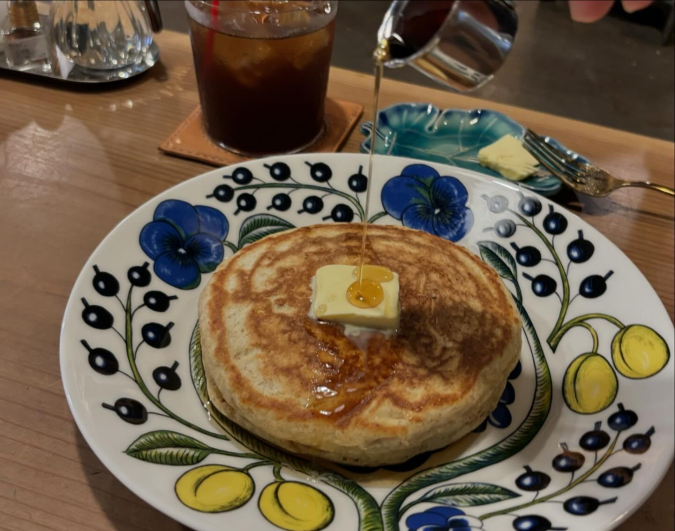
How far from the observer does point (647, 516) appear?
903 mm

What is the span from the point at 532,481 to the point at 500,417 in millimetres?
143

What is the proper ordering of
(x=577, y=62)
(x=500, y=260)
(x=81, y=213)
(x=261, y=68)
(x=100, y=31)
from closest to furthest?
(x=500, y=260), (x=81, y=213), (x=261, y=68), (x=100, y=31), (x=577, y=62)

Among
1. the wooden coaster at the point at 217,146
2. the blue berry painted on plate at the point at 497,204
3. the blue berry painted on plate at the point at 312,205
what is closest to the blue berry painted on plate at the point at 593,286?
the blue berry painted on plate at the point at 497,204

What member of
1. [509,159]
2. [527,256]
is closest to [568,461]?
[527,256]

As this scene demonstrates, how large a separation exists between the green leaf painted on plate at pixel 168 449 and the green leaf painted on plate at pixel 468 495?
0.33 metres

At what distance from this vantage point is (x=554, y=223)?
3.99 ft

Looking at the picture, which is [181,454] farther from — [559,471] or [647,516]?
[647,516]

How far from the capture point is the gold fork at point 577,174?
1504mm

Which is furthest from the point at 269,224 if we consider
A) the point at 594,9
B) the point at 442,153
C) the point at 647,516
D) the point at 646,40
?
the point at 646,40

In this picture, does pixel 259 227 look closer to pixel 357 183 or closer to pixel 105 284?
pixel 357 183

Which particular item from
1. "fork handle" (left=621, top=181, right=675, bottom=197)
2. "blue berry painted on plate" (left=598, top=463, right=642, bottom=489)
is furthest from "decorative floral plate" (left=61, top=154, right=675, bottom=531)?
"fork handle" (left=621, top=181, right=675, bottom=197)

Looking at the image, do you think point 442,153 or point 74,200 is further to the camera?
point 442,153

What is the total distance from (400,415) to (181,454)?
1.05ft

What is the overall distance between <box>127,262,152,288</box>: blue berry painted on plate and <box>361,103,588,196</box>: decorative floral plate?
2.40 ft
